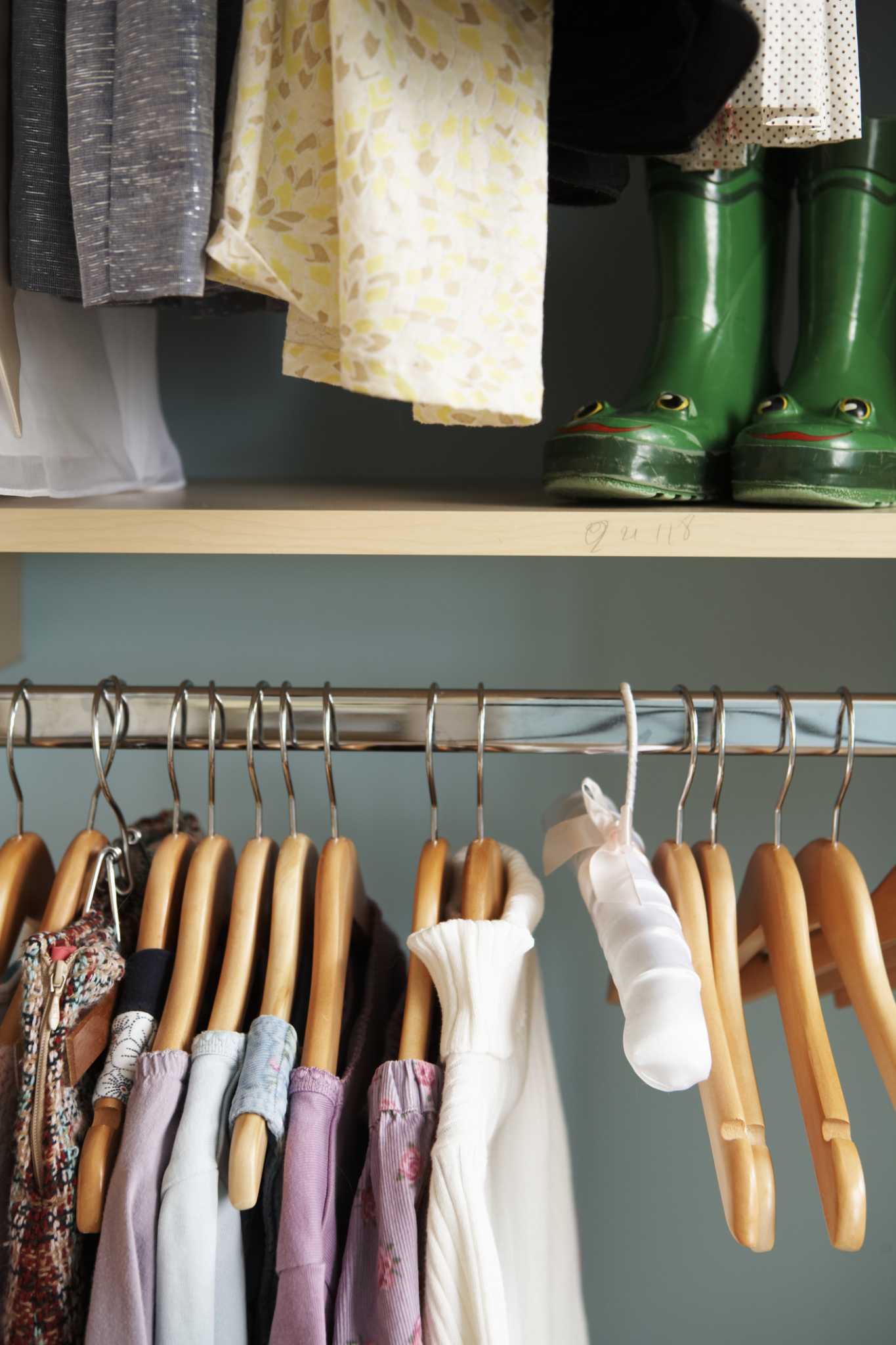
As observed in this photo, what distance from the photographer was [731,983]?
63cm

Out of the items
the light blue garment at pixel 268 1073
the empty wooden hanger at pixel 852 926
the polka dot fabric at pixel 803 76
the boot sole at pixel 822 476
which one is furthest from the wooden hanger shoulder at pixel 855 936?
the polka dot fabric at pixel 803 76

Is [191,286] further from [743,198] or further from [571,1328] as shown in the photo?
[571,1328]

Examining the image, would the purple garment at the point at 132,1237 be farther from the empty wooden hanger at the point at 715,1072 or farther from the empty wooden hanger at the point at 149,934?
the empty wooden hanger at the point at 715,1072

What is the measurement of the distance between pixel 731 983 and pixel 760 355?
47 cm

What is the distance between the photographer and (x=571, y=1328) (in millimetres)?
615

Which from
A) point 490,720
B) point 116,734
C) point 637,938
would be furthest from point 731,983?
point 116,734

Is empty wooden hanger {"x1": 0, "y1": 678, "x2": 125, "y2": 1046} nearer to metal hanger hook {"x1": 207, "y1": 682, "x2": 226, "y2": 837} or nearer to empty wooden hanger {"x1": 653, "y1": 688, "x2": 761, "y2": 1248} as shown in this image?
metal hanger hook {"x1": 207, "y1": 682, "x2": 226, "y2": 837}

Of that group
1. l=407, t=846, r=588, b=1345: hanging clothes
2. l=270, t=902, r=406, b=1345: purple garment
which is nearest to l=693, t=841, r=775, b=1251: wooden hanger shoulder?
l=407, t=846, r=588, b=1345: hanging clothes

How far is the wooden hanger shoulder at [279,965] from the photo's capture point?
21.0 inches

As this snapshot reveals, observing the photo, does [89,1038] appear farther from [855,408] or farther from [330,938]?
Answer: [855,408]

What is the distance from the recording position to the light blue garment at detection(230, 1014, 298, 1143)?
0.55 m

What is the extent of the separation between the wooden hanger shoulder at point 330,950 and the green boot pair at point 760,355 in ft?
0.92

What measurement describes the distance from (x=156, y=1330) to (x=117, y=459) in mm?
592

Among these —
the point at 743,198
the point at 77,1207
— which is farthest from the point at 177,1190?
the point at 743,198
